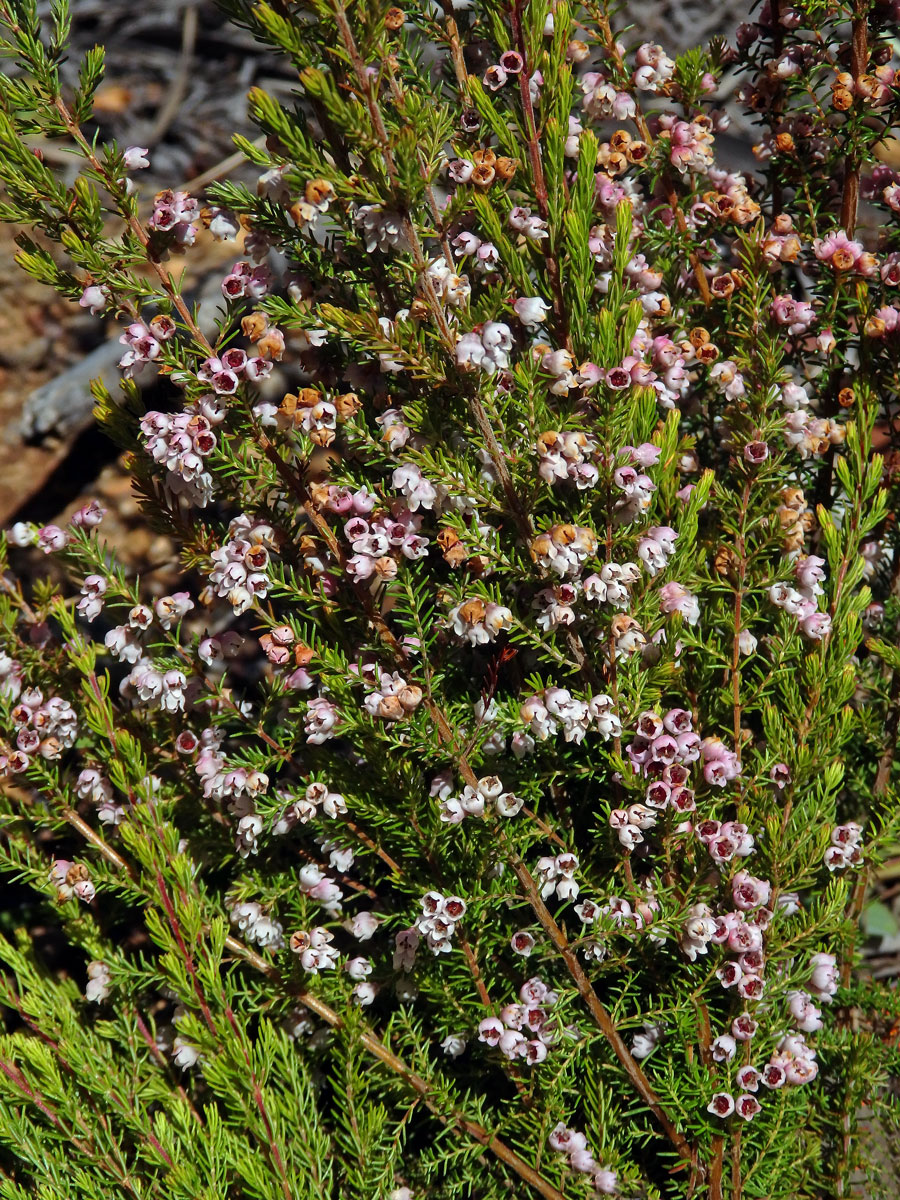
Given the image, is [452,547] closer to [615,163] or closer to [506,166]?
[506,166]

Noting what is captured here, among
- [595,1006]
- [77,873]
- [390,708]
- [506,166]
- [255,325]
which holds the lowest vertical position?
[595,1006]

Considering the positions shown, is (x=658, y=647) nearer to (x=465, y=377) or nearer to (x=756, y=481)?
(x=756, y=481)

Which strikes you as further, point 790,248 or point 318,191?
point 790,248

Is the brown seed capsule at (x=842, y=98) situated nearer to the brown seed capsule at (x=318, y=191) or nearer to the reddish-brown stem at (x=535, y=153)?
the reddish-brown stem at (x=535, y=153)

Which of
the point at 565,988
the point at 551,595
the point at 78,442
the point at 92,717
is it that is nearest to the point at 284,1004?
the point at 565,988

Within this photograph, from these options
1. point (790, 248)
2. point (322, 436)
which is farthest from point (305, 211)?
point (790, 248)

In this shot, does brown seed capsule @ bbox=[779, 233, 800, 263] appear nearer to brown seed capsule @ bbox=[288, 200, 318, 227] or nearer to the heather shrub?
the heather shrub

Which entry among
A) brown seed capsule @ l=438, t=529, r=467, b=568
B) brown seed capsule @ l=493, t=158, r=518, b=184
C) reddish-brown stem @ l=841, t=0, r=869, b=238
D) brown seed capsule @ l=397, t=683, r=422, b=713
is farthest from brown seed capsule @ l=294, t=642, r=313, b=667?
reddish-brown stem @ l=841, t=0, r=869, b=238

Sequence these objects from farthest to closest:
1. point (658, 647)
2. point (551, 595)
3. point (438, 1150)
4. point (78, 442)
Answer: point (78, 442) < point (438, 1150) < point (658, 647) < point (551, 595)
